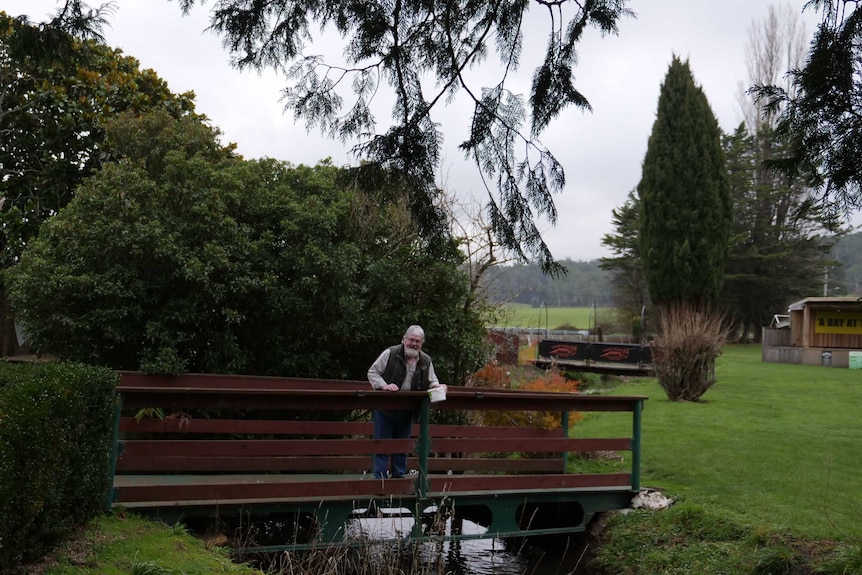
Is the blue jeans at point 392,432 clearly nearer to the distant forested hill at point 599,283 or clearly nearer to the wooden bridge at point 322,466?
the wooden bridge at point 322,466

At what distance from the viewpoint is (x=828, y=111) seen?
544cm

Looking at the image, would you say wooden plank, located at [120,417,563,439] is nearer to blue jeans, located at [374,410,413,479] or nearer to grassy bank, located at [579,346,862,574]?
blue jeans, located at [374,410,413,479]

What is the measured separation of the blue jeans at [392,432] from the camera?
6695 millimetres

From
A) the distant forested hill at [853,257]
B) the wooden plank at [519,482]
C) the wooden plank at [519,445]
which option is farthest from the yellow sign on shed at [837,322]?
the distant forested hill at [853,257]

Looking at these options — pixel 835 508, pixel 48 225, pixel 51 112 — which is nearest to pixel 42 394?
pixel 48 225

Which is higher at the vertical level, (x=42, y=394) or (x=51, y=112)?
(x=51, y=112)

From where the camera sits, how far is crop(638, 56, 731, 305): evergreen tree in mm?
33969

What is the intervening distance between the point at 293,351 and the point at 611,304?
46001mm

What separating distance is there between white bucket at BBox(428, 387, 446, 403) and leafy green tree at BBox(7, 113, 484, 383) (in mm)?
1681

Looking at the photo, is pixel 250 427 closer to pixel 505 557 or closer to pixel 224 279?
pixel 224 279

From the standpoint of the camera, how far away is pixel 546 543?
7902 millimetres

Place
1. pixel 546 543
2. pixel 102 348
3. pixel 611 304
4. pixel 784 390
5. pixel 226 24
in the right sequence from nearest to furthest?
1. pixel 226 24
2. pixel 546 543
3. pixel 102 348
4. pixel 784 390
5. pixel 611 304

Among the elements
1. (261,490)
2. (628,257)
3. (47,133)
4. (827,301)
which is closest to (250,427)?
(261,490)

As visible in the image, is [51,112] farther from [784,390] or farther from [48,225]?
[784,390]
